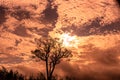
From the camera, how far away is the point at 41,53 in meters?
48.6

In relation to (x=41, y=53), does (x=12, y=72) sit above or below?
below

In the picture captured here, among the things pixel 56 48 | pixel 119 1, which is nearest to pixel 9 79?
pixel 56 48

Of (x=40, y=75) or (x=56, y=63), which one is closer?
(x=56, y=63)

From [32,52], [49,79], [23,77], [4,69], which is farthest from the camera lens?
[23,77]

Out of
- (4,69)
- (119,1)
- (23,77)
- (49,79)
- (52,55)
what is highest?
(119,1)

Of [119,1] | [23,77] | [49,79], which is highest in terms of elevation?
[119,1]

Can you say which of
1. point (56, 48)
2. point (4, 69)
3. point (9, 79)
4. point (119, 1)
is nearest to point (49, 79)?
point (56, 48)

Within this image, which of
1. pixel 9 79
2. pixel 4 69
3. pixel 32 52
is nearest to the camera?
pixel 32 52

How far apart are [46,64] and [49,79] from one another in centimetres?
292

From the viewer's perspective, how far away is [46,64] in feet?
155

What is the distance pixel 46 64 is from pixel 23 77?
23.5 m

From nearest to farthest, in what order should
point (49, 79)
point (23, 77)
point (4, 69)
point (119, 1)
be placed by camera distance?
point (119, 1) → point (49, 79) → point (4, 69) → point (23, 77)

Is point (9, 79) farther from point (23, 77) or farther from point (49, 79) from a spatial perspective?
point (49, 79)

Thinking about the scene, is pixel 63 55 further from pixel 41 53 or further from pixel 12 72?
pixel 12 72
